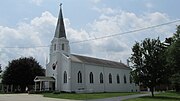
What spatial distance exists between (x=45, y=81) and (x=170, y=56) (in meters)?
26.6

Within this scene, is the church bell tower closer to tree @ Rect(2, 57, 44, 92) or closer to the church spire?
the church spire

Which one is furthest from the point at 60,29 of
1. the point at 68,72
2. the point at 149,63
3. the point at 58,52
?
the point at 149,63

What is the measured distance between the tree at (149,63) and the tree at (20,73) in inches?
1305

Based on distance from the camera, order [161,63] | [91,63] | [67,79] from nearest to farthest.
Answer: [161,63], [67,79], [91,63]

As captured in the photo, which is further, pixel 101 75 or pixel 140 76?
pixel 101 75

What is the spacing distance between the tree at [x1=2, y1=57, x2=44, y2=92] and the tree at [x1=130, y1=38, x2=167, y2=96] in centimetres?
3314

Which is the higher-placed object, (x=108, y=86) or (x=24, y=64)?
(x=24, y=64)

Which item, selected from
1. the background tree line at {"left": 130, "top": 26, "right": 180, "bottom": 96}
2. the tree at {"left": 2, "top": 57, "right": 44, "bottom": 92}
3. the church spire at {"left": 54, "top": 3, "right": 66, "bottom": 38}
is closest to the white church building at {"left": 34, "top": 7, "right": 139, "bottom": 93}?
the church spire at {"left": 54, "top": 3, "right": 66, "bottom": 38}

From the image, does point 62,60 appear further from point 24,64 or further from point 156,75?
point 156,75

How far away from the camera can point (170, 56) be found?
42656 millimetres

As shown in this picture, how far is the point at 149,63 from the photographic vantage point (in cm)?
3728

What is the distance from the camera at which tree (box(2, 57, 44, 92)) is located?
60906 millimetres

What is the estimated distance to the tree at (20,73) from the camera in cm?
6091

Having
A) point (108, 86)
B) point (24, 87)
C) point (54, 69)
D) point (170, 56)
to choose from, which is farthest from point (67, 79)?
point (170, 56)
